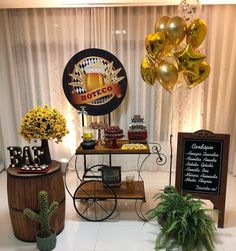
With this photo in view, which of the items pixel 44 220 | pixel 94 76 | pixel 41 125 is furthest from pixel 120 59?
pixel 44 220

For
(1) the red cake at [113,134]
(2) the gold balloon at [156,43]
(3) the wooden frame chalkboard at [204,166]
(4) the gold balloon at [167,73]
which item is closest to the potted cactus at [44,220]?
(1) the red cake at [113,134]

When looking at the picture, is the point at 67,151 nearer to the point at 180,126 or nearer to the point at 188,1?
the point at 180,126

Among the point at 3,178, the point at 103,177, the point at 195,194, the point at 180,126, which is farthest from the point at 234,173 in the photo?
the point at 3,178

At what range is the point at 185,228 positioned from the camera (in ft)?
6.25

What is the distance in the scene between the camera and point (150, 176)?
11.4 feet

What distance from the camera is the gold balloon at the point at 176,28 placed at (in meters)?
1.99

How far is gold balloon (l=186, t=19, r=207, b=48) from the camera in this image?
6.63 ft

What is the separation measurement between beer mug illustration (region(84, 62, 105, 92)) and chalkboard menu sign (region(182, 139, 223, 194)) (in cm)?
149

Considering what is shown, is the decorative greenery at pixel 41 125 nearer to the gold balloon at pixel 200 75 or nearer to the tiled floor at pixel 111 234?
the tiled floor at pixel 111 234

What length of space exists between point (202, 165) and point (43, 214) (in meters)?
1.46

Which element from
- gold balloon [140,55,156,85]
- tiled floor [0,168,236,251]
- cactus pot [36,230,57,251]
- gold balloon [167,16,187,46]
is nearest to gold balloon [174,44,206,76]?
gold balloon [167,16,187,46]

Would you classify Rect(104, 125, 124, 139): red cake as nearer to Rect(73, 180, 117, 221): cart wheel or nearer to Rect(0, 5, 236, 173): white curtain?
Rect(73, 180, 117, 221): cart wheel

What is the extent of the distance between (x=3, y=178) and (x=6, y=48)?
1825 millimetres

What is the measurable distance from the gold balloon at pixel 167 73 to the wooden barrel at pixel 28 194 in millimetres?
1217
